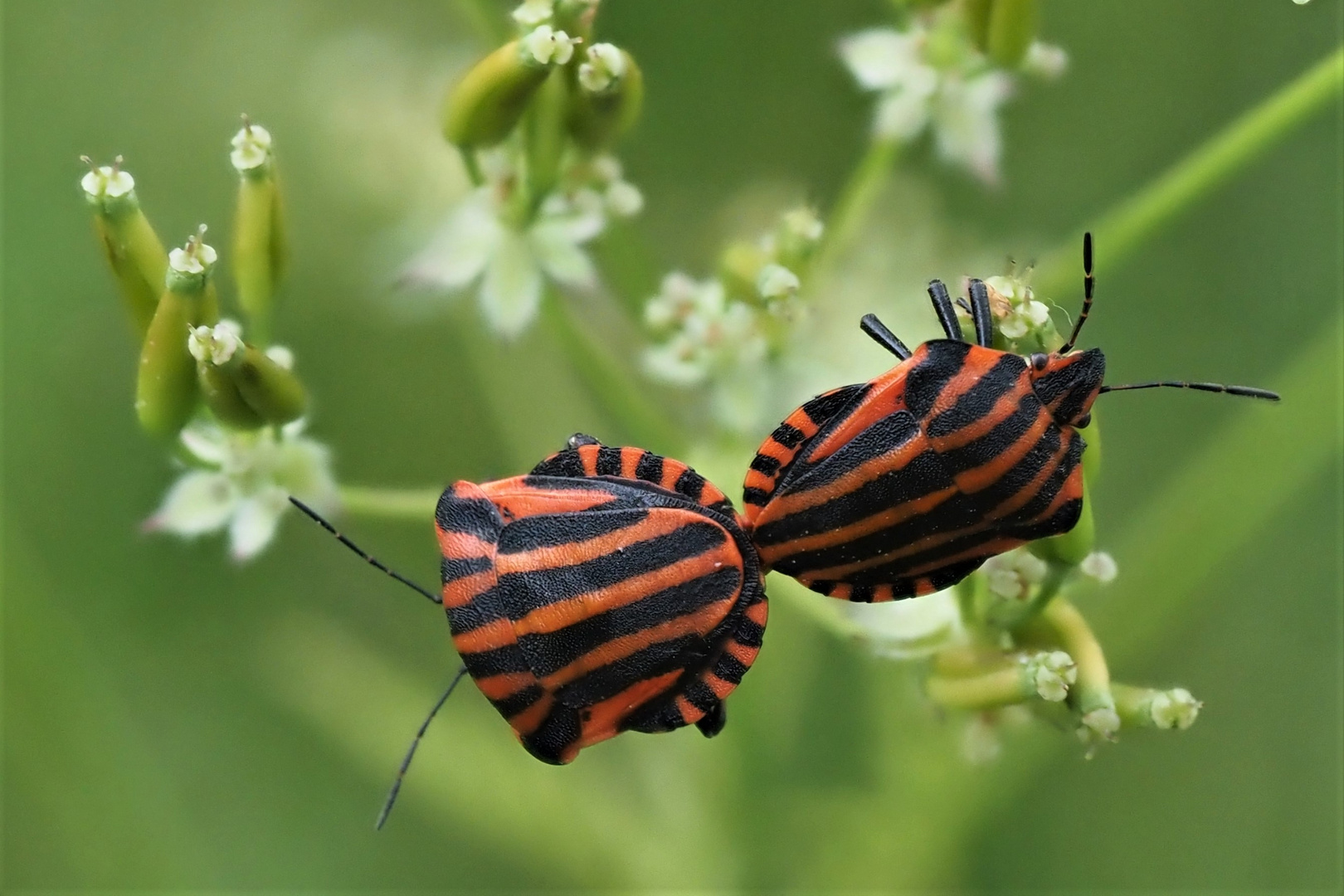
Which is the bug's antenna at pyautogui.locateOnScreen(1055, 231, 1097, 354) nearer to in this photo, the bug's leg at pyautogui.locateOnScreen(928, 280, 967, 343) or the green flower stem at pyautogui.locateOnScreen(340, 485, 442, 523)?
the bug's leg at pyautogui.locateOnScreen(928, 280, 967, 343)

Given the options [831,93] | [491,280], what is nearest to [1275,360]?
[831,93]

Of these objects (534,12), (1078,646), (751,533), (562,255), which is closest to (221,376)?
(562,255)

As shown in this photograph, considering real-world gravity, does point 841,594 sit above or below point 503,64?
below

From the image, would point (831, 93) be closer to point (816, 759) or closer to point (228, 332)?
point (816, 759)

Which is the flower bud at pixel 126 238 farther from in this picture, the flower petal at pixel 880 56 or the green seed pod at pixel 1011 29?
the green seed pod at pixel 1011 29

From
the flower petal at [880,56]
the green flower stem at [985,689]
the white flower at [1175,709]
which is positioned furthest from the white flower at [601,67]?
the white flower at [1175,709]

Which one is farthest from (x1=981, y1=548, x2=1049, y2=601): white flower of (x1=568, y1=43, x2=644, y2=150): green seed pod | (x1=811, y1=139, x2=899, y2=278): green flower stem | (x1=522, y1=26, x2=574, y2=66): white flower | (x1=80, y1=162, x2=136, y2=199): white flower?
(x1=80, y1=162, x2=136, y2=199): white flower
